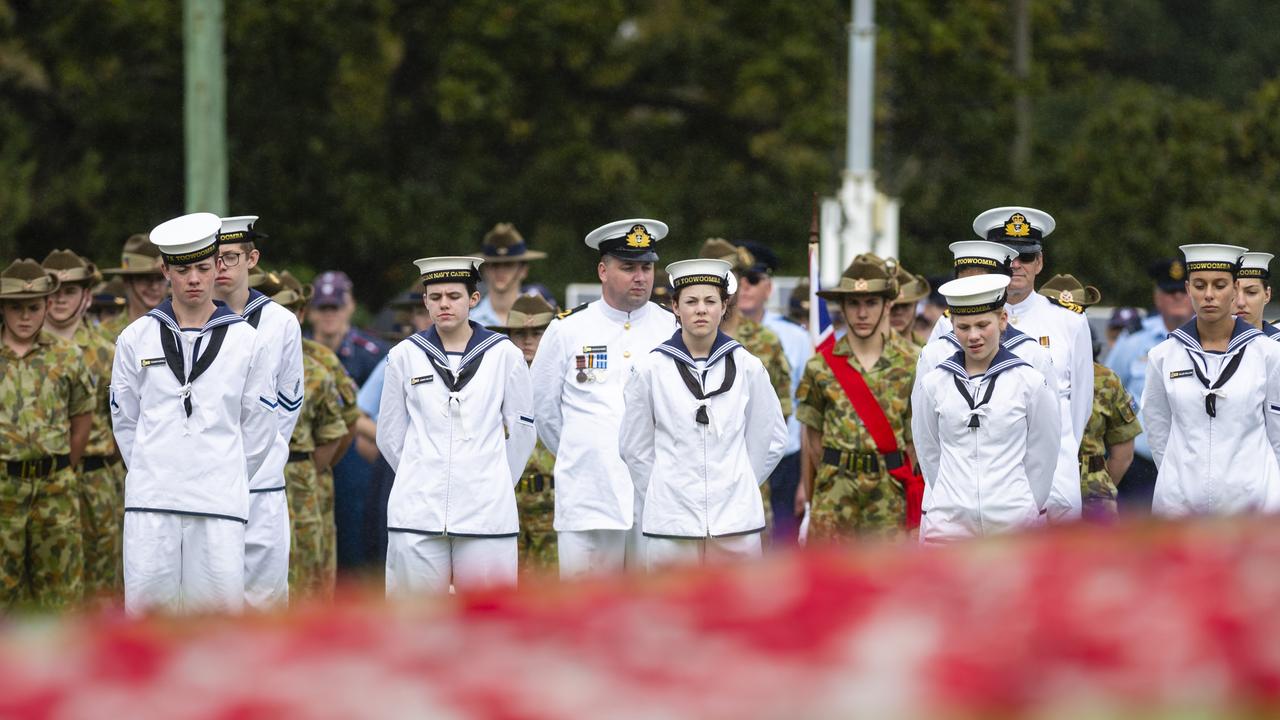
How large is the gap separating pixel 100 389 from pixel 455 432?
9.39 ft

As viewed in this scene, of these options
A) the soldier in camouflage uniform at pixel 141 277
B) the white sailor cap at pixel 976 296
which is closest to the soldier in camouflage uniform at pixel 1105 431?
the white sailor cap at pixel 976 296

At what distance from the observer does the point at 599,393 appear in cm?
966

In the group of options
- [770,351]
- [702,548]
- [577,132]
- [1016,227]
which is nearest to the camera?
[702,548]

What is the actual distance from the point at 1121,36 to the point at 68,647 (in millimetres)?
43432

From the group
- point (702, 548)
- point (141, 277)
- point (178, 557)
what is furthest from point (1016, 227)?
point (141, 277)

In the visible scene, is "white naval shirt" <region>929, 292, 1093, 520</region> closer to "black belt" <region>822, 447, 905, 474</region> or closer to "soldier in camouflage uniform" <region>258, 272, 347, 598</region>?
"black belt" <region>822, 447, 905, 474</region>

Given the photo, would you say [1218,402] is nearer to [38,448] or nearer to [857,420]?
[857,420]

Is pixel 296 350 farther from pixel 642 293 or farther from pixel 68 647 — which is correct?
pixel 68 647

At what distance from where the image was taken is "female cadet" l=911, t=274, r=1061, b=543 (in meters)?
8.43

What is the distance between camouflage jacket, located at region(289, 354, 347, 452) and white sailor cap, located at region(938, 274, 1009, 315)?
3.92m

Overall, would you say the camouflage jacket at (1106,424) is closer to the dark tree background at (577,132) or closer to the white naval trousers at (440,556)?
the white naval trousers at (440,556)

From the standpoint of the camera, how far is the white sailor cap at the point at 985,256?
9.59 meters

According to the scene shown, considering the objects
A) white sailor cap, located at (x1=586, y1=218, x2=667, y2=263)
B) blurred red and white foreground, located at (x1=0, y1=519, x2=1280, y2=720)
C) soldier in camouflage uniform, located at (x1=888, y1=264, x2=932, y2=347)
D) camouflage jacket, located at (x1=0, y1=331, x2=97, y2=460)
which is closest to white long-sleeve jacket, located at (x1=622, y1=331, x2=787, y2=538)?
white sailor cap, located at (x1=586, y1=218, x2=667, y2=263)

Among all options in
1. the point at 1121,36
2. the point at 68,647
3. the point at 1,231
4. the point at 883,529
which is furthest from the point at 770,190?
the point at 68,647
